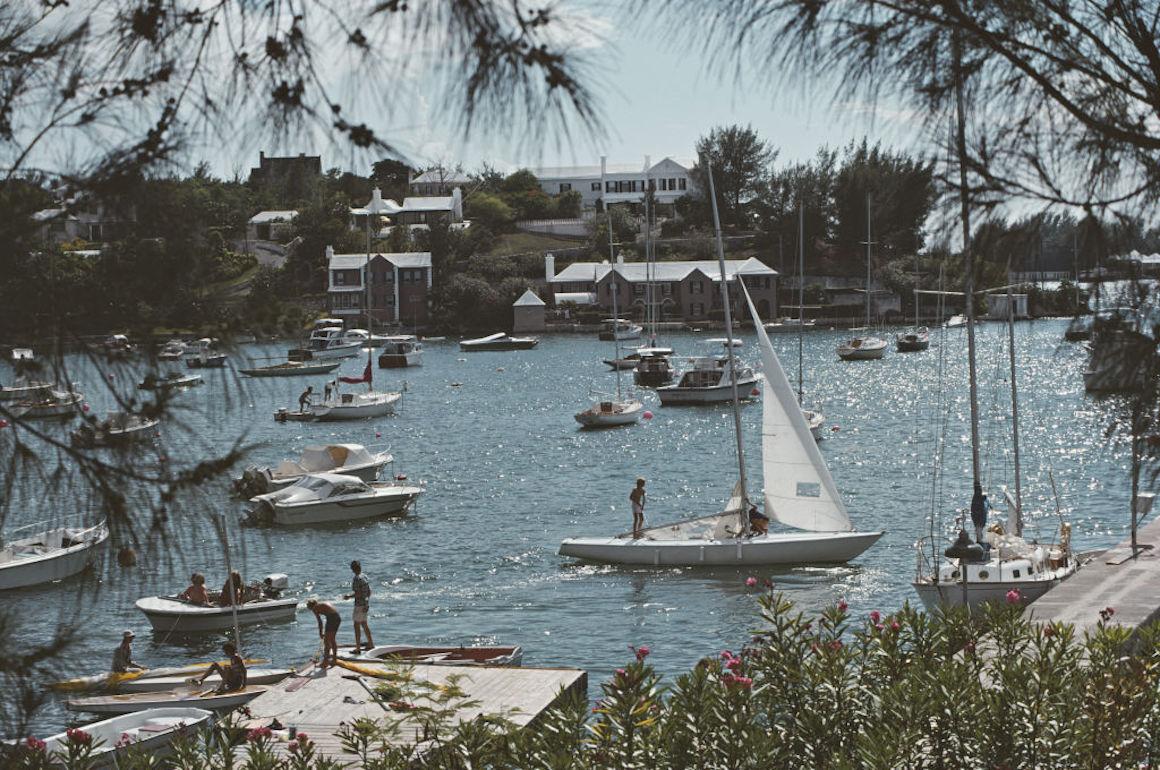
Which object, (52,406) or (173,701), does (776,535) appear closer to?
(173,701)

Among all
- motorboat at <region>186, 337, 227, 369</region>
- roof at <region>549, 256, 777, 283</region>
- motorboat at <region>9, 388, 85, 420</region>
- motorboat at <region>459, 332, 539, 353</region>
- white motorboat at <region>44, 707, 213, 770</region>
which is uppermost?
roof at <region>549, 256, 777, 283</region>

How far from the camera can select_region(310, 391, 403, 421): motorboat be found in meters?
69.6

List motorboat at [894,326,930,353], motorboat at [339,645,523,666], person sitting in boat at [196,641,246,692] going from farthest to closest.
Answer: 1. motorboat at [894,326,930,353]
2. motorboat at [339,645,523,666]
3. person sitting in boat at [196,641,246,692]

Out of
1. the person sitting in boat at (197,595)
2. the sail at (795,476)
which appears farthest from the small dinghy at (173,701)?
the sail at (795,476)

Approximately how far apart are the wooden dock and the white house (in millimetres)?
152573

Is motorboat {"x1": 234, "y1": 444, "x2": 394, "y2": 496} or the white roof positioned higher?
the white roof

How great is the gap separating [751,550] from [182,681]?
44.4 feet

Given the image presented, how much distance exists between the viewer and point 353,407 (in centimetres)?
7056

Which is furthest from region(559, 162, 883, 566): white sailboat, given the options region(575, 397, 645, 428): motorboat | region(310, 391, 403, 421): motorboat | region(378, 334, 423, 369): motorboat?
region(378, 334, 423, 369): motorboat

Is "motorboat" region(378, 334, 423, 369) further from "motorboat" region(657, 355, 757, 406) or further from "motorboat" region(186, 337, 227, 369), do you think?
"motorboat" region(186, 337, 227, 369)

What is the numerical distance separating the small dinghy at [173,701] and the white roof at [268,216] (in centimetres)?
1530

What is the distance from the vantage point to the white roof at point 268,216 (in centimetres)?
522

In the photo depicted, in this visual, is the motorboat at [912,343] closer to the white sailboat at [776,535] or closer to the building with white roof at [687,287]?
the building with white roof at [687,287]

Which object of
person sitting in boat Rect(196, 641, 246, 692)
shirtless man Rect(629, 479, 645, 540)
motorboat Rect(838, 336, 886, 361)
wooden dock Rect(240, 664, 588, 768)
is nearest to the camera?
wooden dock Rect(240, 664, 588, 768)
